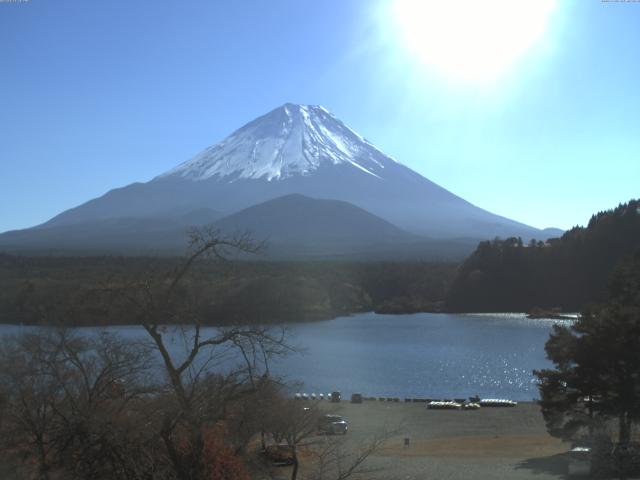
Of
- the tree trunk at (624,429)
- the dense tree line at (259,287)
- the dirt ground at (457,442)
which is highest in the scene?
the dense tree line at (259,287)

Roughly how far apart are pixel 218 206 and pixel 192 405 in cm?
9394

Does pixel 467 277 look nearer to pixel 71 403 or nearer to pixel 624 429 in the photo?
pixel 624 429

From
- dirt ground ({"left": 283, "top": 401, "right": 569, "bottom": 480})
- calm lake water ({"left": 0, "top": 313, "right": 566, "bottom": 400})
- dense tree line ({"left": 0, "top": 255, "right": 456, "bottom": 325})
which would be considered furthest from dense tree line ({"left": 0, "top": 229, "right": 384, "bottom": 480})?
calm lake water ({"left": 0, "top": 313, "right": 566, "bottom": 400})

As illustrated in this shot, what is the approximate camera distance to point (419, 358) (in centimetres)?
2908

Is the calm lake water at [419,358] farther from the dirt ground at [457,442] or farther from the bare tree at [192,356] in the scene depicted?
the bare tree at [192,356]

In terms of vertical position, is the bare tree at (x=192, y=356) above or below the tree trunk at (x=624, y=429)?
above

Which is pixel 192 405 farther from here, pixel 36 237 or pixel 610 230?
pixel 36 237

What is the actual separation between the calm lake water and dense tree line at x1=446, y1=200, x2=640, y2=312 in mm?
7546

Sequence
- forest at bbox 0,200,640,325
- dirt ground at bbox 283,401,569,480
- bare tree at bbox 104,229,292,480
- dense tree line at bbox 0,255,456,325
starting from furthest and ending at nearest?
1. forest at bbox 0,200,640,325
2. dense tree line at bbox 0,255,456,325
3. dirt ground at bbox 283,401,569,480
4. bare tree at bbox 104,229,292,480

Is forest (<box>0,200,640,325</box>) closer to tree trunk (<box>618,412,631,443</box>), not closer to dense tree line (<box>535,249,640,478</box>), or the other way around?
dense tree line (<box>535,249,640,478</box>)

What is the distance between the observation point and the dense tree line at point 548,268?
49.8 meters

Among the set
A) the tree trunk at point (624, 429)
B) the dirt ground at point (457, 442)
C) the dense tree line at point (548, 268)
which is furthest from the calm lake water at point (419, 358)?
the dense tree line at point (548, 268)

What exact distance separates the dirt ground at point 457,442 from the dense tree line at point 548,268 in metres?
33.4

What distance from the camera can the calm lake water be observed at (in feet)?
74.6
